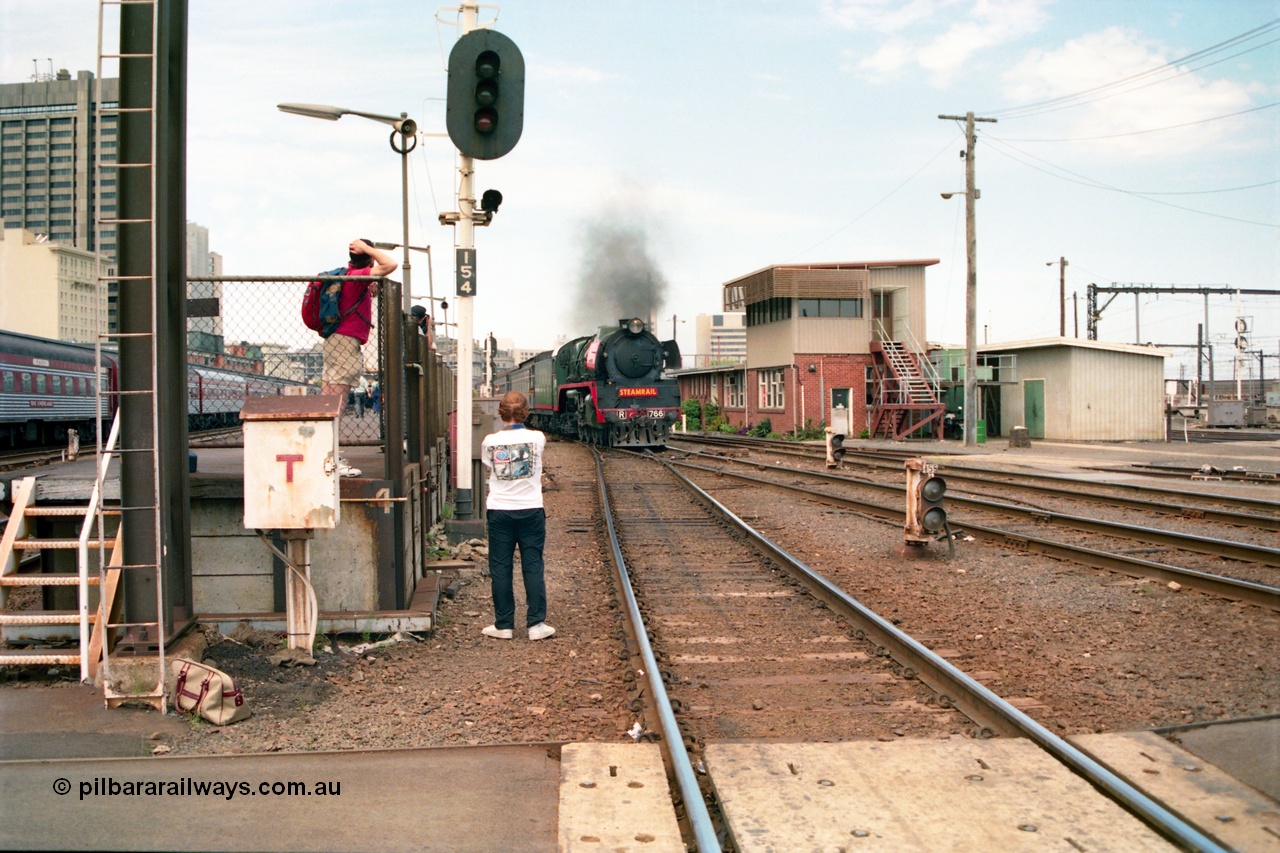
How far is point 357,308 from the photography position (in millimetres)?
7227

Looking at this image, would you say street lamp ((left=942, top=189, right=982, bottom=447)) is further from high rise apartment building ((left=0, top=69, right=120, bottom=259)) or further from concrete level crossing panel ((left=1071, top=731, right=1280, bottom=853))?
high rise apartment building ((left=0, top=69, right=120, bottom=259))

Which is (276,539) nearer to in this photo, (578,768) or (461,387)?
(578,768)

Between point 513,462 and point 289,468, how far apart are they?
1.58 metres

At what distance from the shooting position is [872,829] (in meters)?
3.48

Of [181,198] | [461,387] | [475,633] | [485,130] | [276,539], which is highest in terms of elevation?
[485,130]

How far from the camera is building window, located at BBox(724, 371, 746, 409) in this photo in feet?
148

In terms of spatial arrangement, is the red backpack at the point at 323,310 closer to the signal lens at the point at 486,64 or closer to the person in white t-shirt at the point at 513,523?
the person in white t-shirt at the point at 513,523

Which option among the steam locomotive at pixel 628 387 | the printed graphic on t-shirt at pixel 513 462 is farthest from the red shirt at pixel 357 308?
the steam locomotive at pixel 628 387

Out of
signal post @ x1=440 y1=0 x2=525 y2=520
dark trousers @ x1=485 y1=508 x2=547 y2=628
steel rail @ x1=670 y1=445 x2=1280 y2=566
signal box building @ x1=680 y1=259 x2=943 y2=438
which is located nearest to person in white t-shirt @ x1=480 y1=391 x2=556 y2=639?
dark trousers @ x1=485 y1=508 x2=547 y2=628

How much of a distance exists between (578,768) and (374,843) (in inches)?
38.5

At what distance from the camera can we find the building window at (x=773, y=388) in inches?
1553

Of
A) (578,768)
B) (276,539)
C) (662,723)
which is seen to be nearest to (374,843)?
(578,768)

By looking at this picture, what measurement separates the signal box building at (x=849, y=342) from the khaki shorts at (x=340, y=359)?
30.2 m

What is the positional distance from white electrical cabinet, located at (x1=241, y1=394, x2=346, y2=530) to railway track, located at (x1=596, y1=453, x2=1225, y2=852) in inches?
82.7
